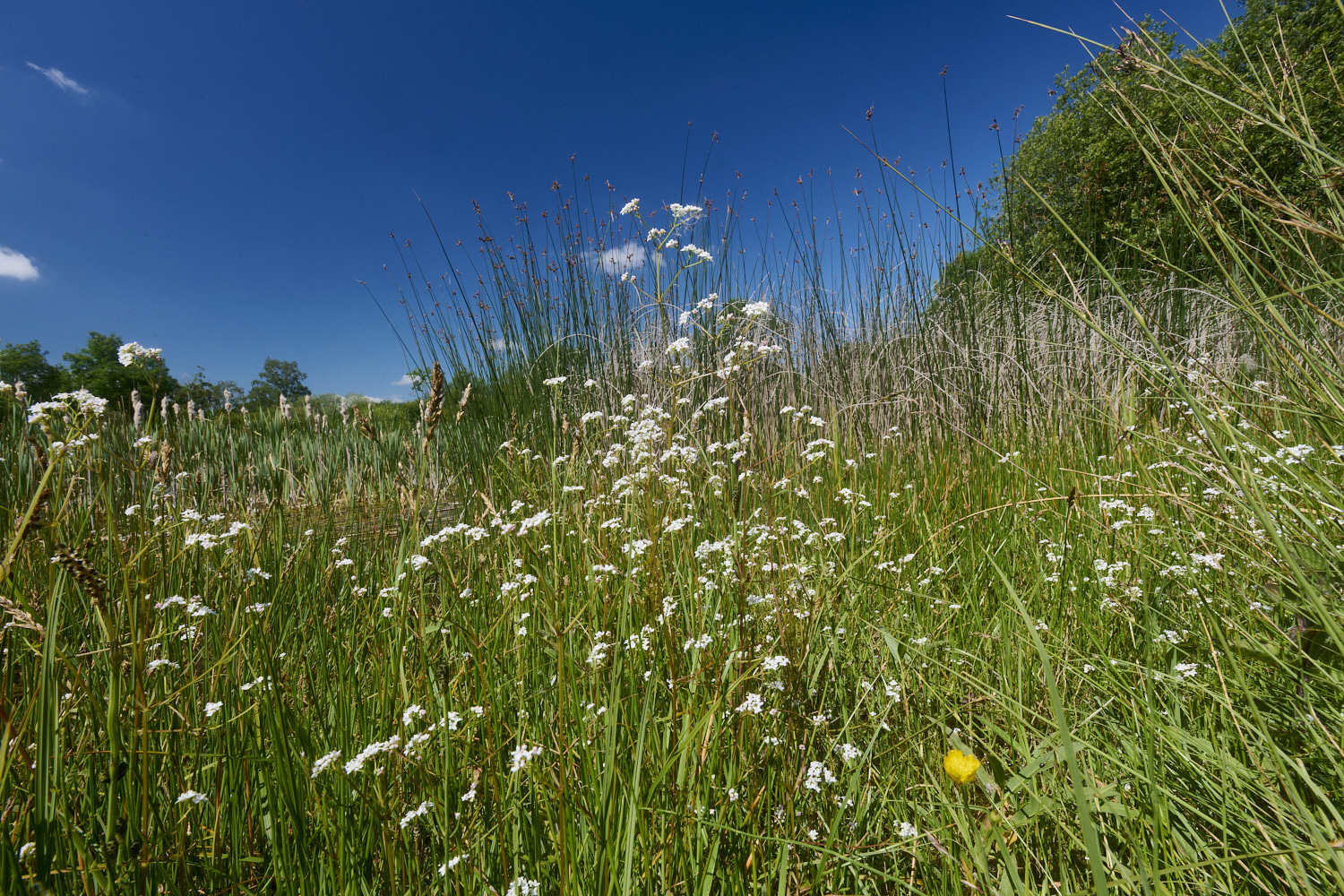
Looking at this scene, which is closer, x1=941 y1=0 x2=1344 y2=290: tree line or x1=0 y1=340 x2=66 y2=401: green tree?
x1=941 y1=0 x2=1344 y2=290: tree line

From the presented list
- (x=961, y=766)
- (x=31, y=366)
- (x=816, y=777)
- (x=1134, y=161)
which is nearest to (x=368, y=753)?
(x=816, y=777)

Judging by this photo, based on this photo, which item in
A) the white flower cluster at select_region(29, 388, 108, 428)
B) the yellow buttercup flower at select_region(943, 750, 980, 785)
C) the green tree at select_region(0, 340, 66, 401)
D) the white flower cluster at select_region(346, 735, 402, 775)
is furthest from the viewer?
the green tree at select_region(0, 340, 66, 401)

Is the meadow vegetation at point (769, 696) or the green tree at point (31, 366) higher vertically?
the green tree at point (31, 366)

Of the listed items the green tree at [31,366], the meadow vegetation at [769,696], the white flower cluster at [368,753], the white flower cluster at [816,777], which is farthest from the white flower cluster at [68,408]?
the green tree at [31,366]

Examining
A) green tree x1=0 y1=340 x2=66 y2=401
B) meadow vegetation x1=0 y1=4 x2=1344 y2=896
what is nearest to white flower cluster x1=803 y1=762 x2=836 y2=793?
meadow vegetation x1=0 y1=4 x2=1344 y2=896

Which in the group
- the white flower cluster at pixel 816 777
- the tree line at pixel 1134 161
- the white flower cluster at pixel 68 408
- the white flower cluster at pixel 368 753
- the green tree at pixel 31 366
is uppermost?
the green tree at pixel 31 366

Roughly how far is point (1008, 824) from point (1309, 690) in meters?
0.63

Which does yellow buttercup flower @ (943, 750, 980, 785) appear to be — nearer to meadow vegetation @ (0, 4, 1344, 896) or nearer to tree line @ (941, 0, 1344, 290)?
meadow vegetation @ (0, 4, 1344, 896)

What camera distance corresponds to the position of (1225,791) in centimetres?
86

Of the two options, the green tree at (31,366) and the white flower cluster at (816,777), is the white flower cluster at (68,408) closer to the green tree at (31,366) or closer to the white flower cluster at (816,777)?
the white flower cluster at (816,777)

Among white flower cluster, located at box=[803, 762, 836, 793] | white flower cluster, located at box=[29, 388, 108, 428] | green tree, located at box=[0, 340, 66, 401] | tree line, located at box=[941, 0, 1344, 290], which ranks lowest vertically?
white flower cluster, located at box=[803, 762, 836, 793]

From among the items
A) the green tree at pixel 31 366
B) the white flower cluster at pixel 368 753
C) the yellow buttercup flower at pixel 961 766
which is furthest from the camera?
the green tree at pixel 31 366

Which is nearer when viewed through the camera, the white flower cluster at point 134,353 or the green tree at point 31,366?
the white flower cluster at point 134,353

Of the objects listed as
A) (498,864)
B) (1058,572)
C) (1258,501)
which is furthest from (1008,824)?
(1058,572)
